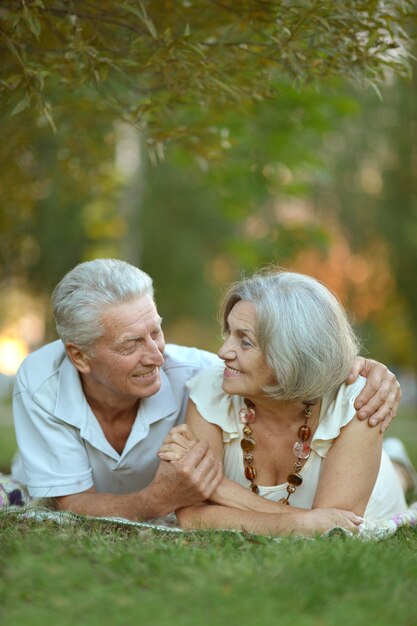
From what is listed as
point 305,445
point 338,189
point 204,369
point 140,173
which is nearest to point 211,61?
point 204,369

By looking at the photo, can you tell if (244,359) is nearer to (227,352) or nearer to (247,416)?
(227,352)

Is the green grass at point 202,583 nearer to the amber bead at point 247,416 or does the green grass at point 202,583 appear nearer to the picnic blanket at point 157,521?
the picnic blanket at point 157,521

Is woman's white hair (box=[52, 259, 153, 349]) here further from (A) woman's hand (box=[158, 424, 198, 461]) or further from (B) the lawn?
(B) the lawn

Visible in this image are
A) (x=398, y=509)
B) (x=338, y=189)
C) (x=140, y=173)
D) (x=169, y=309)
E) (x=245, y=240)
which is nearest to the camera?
(x=398, y=509)

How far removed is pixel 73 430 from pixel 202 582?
168 centimetres

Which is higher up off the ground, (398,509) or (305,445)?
(305,445)

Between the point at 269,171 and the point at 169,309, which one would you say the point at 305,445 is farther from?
the point at 169,309

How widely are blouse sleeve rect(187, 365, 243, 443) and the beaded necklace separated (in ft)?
0.15

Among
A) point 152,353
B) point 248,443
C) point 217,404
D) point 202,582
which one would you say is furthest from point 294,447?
point 202,582

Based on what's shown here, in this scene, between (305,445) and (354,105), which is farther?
(354,105)

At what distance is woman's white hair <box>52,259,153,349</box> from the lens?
416 centimetres

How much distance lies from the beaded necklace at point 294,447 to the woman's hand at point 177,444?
28 cm

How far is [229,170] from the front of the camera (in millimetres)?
8539

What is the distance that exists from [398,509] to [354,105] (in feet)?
15.6
